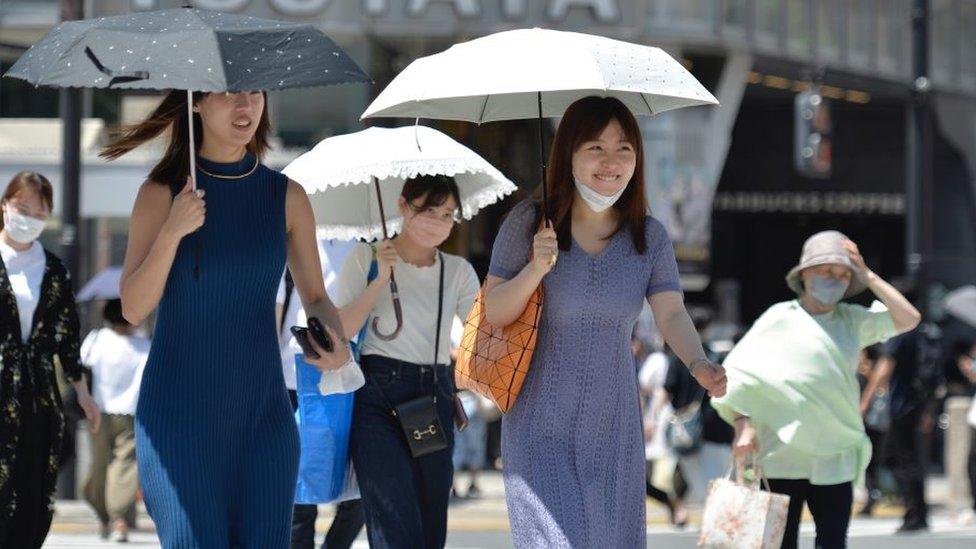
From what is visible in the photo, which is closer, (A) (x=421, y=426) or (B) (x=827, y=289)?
(A) (x=421, y=426)

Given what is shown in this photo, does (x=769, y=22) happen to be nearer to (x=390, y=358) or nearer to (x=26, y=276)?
(x=26, y=276)

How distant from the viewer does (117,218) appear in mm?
20094

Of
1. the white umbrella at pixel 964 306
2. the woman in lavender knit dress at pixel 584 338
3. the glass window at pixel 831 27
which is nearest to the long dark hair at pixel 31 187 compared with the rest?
the woman in lavender knit dress at pixel 584 338

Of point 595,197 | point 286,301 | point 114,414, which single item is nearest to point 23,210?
point 286,301

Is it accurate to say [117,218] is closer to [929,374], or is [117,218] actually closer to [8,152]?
[8,152]

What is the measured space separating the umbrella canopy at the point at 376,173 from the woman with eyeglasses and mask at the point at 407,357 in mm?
112

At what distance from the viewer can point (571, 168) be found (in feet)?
17.4

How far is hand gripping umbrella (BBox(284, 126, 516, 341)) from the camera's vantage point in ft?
22.6

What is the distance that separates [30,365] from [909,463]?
8.63m

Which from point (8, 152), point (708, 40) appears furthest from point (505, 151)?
point (8, 152)

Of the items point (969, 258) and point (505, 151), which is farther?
point (969, 258)

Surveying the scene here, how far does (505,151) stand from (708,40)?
275cm

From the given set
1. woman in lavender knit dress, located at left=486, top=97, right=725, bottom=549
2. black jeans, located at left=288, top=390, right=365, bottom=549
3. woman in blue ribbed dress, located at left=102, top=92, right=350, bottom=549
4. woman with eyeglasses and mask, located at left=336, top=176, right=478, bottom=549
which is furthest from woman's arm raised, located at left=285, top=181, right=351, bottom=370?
black jeans, located at left=288, top=390, right=365, bottom=549

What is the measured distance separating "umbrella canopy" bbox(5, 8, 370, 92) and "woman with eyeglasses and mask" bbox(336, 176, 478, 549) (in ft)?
5.99
